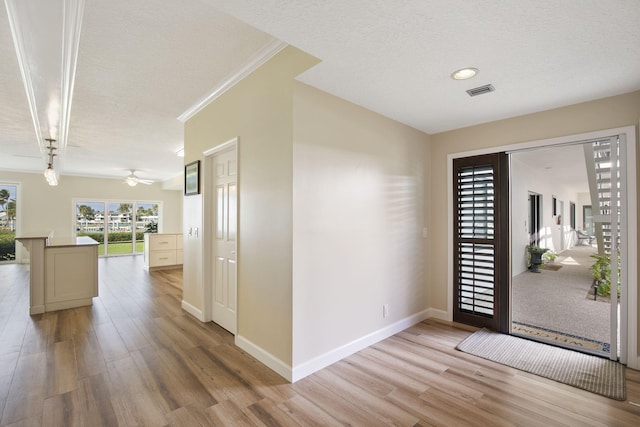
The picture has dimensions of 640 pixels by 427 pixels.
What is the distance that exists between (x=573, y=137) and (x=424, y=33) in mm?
2100

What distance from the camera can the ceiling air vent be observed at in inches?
96.9

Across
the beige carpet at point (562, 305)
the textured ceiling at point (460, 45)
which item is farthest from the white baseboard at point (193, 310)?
the beige carpet at point (562, 305)

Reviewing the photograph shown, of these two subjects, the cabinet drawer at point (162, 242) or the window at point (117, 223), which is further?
the window at point (117, 223)

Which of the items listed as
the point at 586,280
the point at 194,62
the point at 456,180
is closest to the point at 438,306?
the point at 456,180

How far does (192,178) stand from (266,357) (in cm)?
245

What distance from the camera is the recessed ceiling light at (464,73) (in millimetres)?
2182

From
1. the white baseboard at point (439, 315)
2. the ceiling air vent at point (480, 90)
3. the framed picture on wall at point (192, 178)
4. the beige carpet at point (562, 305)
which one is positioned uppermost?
the ceiling air vent at point (480, 90)

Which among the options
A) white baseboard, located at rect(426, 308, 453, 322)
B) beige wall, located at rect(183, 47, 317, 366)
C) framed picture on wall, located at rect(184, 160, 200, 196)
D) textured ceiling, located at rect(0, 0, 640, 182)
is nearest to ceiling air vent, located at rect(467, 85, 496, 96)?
textured ceiling, located at rect(0, 0, 640, 182)

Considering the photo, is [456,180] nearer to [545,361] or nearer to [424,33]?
[545,361]

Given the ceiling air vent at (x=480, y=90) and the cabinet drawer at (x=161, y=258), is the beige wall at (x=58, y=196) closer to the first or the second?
the cabinet drawer at (x=161, y=258)

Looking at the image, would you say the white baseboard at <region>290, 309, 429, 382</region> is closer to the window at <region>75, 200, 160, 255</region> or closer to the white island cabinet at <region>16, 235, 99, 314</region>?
the white island cabinet at <region>16, 235, 99, 314</region>

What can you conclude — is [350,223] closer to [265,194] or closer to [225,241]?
[265,194]

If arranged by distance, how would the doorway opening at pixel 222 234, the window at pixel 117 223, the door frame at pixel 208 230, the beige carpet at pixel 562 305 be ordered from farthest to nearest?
1. the window at pixel 117 223
2. the door frame at pixel 208 230
3. the beige carpet at pixel 562 305
4. the doorway opening at pixel 222 234

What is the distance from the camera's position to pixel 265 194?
2572 millimetres
